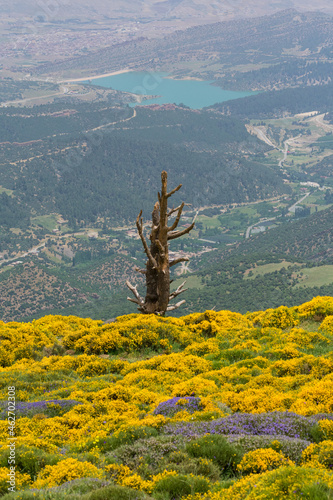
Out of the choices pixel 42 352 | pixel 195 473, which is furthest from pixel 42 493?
pixel 42 352

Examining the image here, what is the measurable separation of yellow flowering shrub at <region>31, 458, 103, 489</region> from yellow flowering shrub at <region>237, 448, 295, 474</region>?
2.72 meters

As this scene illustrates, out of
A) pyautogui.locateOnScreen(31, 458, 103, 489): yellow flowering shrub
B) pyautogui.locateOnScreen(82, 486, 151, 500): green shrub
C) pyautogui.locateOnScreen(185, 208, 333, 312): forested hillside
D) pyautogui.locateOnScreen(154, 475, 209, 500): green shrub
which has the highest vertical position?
pyautogui.locateOnScreen(82, 486, 151, 500): green shrub

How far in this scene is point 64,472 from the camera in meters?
10.2

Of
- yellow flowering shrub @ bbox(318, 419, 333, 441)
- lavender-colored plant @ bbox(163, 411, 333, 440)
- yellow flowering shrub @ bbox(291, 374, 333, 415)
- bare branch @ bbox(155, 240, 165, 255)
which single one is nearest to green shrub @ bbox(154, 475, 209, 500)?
lavender-colored plant @ bbox(163, 411, 333, 440)

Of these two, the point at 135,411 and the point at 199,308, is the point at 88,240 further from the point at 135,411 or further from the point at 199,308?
the point at 135,411

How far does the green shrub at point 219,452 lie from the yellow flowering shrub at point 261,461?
0.97 feet

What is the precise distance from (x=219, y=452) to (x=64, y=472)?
3.02 m

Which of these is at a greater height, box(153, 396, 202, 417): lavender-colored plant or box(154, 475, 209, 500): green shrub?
box(154, 475, 209, 500): green shrub

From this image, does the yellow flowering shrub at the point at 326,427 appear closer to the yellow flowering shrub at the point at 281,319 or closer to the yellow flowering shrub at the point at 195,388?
the yellow flowering shrub at the point at 195,388

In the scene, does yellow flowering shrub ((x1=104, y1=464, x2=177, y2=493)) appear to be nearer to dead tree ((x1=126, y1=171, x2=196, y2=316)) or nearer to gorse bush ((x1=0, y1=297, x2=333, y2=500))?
gorse bush ((x1=0, y1=297, x2=333, y2=500))

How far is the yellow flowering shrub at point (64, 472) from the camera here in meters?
10.1

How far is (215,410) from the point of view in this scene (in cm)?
1316

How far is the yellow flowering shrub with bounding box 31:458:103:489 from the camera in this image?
1008 centimetres

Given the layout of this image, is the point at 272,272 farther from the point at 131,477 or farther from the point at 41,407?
the point at 131,477
